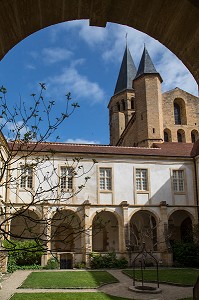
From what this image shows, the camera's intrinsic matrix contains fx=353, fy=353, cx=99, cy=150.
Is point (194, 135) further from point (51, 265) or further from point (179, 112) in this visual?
point (51, 265)

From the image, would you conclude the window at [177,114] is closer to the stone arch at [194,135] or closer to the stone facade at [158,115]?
the stone facade at [158,115]

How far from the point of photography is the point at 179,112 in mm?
37469

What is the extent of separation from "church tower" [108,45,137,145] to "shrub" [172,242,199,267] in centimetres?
A: 2584

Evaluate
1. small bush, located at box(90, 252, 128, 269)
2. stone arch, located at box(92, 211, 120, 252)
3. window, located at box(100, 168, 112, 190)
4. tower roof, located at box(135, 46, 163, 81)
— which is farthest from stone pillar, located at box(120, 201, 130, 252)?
tower roof, located at box(135, 46, 163, 81)

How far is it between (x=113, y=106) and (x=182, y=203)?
27184 millimetres

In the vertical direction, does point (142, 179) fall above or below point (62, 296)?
above

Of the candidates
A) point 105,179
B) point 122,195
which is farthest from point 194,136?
point 105,179

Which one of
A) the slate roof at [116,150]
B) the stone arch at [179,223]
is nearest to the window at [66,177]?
the slate roof at [116,150]

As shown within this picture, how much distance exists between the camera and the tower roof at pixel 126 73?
5058cm

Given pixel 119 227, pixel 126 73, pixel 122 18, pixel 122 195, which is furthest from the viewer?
pixel 126 73

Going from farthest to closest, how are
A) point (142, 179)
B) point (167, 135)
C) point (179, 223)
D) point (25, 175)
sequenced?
point (167, 135)
point (179, 223)
point (142, 179)
point (25, 175)

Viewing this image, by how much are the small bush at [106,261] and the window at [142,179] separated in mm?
5255

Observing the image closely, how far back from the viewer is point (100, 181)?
25172 millimetres

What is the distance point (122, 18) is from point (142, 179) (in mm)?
22749
